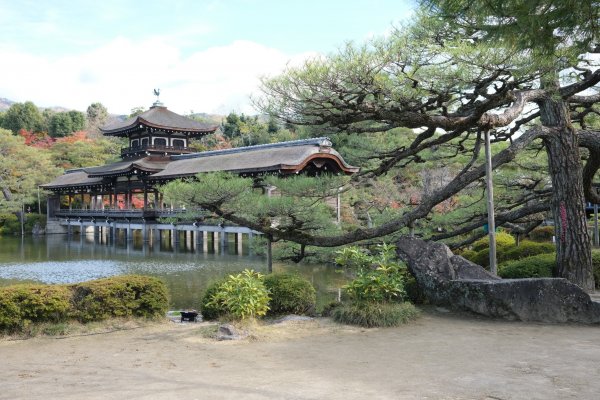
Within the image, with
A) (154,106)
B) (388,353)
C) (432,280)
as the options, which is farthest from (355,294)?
(154,106)

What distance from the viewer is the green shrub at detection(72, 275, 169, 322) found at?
6910 millimetres

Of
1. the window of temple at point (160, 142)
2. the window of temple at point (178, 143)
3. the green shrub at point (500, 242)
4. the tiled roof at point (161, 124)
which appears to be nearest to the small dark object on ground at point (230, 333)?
the green shrub at point (500, 242)

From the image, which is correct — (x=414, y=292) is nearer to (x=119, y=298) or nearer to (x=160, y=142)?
(x=119, y=298)

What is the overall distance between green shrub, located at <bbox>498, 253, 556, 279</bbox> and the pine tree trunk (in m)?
0.24

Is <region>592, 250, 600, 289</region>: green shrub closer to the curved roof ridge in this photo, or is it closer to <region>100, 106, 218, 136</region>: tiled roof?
the curved roof ridge

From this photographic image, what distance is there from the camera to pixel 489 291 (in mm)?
6809

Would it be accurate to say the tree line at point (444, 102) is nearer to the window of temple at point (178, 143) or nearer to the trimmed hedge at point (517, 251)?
the trimmed hedge at point (517, 251)

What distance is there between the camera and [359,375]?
179 inches

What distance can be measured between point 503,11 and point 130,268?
624 inches

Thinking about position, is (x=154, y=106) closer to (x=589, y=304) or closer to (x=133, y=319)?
(x=133, y=319)

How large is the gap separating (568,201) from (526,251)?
3164 mm

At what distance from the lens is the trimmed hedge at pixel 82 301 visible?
6.50 metres

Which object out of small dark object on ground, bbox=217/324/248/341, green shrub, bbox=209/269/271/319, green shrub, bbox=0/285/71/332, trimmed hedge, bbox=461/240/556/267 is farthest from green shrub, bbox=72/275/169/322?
trimmed hedge, bbox=461/240/556/267

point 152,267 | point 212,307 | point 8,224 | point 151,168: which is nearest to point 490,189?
point 212,307
